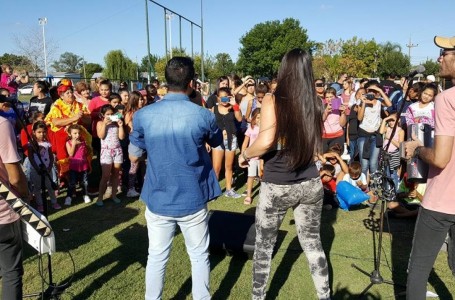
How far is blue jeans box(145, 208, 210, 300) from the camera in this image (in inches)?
104

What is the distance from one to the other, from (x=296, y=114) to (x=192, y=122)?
0.74 metres

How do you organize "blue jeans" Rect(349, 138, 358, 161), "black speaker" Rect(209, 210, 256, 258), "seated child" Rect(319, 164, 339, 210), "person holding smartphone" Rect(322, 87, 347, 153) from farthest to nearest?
"blue jeans" Rect(349, 138, 358, 161) → "person holding smartphone" Rect(322, 87, 347, 153) → "seated child" Rect(319, 164, 339, 210) → "black speaker" Rect(209, 210, 256, 258)

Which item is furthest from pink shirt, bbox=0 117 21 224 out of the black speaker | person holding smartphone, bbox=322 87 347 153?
person holding smartphone, bbox=322 87 347 153

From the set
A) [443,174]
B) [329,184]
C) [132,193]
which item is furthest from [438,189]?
[132,193]

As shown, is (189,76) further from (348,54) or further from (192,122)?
(348,54)

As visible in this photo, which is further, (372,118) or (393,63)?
(393,63)

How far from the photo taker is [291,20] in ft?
259

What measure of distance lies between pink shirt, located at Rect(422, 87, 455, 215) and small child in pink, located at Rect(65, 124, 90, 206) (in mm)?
5424

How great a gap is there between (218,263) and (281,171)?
74.4 inches

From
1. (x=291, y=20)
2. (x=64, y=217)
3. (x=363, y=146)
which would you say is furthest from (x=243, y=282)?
(x=291, y=20)

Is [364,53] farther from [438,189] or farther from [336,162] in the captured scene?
[438,189]

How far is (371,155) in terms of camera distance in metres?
6.84

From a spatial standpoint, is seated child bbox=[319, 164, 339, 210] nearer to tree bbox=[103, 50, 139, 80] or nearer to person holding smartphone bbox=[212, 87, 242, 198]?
person holding smartphone bbox=[212, 87, 242, 198]

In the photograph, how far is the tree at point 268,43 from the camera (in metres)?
76.9
